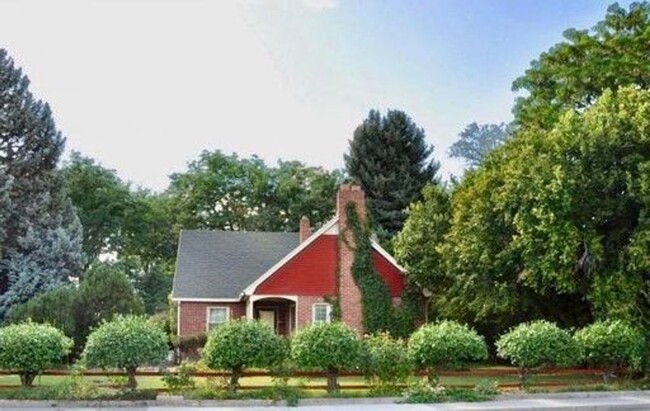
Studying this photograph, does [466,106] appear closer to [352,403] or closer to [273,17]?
[273,17]

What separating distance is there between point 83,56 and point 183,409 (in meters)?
13.1

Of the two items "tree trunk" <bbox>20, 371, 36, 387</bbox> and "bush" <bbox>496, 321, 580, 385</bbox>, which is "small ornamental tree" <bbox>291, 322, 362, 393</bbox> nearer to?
"bush" <bbox>496, 321, 580, 385</bbox>

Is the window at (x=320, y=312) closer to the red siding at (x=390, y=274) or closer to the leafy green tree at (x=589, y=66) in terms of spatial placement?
the red siding at (x=390, y=274)

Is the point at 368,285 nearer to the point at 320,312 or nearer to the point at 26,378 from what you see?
the point at 320,312

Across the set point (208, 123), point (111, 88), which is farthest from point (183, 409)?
point (208, 123)

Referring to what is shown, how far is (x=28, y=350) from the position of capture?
1588cm

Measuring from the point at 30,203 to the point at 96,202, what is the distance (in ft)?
46.9

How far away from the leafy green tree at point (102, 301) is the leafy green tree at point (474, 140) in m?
84.2

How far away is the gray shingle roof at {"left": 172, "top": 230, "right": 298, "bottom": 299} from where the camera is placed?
3094 cm

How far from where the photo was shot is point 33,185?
3647 centimetres

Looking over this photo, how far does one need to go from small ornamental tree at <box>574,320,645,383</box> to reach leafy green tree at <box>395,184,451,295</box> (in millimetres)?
8807

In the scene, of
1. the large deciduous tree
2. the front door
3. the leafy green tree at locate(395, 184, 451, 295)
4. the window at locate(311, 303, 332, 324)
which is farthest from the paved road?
the front door

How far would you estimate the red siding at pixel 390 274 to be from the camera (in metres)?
29.5

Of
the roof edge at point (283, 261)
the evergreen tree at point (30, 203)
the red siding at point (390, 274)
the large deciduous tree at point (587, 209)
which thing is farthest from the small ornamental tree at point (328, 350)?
the evergreen tree at point (30, 203)
